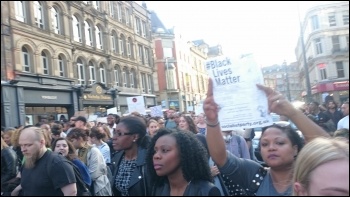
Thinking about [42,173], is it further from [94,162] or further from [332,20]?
[332,20]

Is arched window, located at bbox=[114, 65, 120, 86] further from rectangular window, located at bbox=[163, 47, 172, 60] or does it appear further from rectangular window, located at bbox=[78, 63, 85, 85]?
rectangular window, located at bbox=[163, 47, 172, 60]

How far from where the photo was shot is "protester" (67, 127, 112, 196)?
4.59 m

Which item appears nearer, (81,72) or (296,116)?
(296,116)

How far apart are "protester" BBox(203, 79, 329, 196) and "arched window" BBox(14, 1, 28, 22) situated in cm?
1842

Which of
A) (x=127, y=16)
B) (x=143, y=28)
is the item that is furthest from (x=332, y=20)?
(x=127, y=16)

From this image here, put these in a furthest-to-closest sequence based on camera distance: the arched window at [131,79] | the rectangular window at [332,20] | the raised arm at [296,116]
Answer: the rectangular window at [332,20], the arched window at [131,79], the raised arm at [296,116]

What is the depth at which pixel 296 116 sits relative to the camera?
244 centimetres

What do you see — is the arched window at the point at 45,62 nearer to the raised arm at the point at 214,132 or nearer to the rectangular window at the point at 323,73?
the raised arm at the point at 214,132

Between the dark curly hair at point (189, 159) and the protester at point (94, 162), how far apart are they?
1.69m

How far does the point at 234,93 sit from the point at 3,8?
57.7 ft

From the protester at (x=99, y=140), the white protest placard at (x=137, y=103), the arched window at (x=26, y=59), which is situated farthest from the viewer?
the arched window at (x=26, y=59)

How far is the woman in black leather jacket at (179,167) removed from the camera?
8.82 feet

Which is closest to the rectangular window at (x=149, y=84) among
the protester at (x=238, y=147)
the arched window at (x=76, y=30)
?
the arched window at (x=76, y=30)

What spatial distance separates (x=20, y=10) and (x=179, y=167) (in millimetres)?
18889
